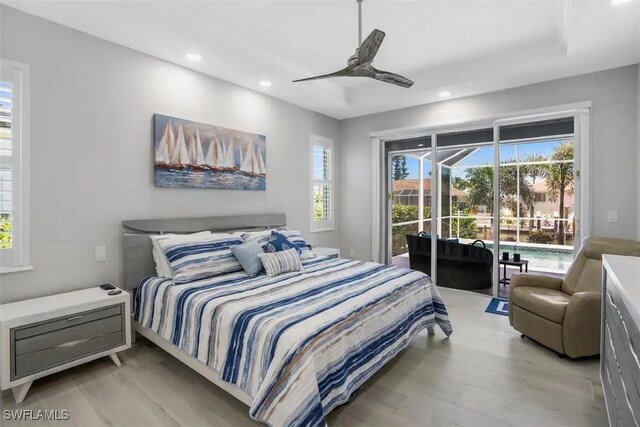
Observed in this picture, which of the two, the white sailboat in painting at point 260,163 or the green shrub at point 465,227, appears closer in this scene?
the white sailboat in painting at point 260,163

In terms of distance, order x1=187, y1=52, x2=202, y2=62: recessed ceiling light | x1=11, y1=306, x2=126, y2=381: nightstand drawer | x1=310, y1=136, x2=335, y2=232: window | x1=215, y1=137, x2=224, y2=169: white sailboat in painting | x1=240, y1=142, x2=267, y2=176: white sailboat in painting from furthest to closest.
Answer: x1=310, y1=136, x2=335, y2=232: window
x1=240, y1=142, x2=267, y2=176: white sailboat in painting
x1=215, y1=137, x2=224, y2=169: white sailboat in painting
x1=187, y1=52, x2=202, y2=62: recessed ceiling light
x1=11, y1=306, x2=126, y2=381: nightstand drawer

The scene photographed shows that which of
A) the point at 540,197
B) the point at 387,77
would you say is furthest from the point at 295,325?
the point at 540,197

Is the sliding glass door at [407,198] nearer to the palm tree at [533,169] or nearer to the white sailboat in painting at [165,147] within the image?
the palm tree at [533,169]

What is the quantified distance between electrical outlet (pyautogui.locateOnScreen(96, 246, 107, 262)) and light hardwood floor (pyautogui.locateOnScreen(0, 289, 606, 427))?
83 cm

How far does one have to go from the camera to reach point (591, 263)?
10.3 ft

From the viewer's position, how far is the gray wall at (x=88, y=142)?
2.51m

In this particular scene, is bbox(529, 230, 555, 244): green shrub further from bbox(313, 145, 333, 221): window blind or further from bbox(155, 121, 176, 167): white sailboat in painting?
bbox(155, 121, 176, 167): white sailboat in painting

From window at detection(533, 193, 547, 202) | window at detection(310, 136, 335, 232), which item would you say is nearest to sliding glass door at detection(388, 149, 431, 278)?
window at detection(310, 136, 335, 232)

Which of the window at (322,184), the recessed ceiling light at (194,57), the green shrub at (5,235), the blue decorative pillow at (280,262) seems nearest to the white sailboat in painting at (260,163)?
the window at (322,184)

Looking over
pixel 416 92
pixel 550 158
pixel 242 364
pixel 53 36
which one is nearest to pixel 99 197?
pixel 53 36

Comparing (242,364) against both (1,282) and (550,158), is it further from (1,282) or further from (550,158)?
(550,158)

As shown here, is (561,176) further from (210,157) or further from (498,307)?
(210,157)

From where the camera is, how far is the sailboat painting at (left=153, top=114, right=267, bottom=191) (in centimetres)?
326

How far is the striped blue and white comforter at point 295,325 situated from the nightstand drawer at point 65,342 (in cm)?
26
